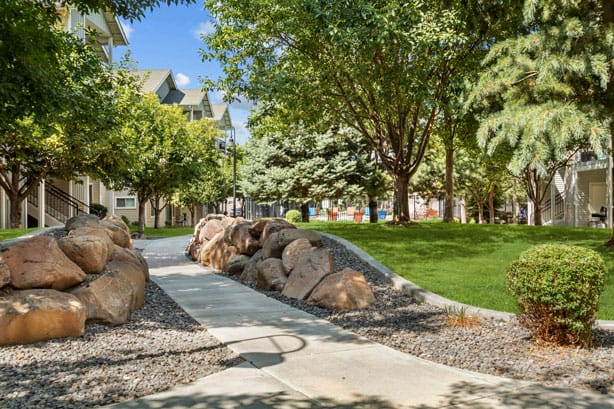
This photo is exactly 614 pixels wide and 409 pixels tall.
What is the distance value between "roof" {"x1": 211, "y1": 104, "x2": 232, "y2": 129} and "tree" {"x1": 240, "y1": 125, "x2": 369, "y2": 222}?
89.2ft

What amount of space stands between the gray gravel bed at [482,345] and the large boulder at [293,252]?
5.08ft

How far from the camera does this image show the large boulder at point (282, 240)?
1010 centimetres

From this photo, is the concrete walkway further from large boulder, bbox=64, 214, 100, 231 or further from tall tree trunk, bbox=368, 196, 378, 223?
tall tree trunk, bbox=368, 196, 378, 223

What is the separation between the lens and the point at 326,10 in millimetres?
10930

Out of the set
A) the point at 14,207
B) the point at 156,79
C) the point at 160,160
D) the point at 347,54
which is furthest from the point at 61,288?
the point at 156,79

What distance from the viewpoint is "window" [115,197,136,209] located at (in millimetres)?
36044

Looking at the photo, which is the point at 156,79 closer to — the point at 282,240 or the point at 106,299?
the point at 282,240

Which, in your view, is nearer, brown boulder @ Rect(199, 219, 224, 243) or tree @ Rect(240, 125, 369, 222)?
brown boulder @ Rect(199, 219, 224, 243)

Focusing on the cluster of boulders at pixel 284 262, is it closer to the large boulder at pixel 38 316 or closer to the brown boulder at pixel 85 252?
the brown boulder at pixel 85 252

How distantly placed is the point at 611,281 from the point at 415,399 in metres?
6.35

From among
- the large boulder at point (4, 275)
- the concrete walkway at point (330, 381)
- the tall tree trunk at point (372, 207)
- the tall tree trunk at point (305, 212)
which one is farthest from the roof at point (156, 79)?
the concrete walkway at point (330, 381)

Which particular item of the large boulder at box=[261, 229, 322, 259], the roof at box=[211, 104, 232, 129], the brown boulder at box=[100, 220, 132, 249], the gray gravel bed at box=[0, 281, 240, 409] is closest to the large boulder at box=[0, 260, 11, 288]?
the gray gravel bed at box=[0, 281, 240, 409]

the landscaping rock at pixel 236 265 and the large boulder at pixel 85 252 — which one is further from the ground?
the large boulder at pixel 85 252

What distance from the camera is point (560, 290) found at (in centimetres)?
497
